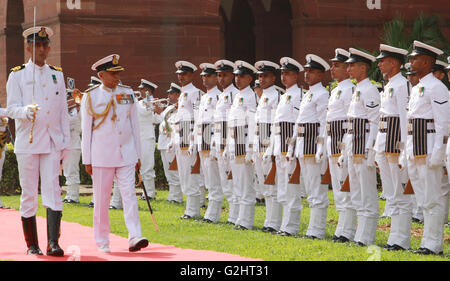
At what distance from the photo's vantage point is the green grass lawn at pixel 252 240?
1016 cm

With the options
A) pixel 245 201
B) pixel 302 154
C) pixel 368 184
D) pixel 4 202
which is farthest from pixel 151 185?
pixel 368 184

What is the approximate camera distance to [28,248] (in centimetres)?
1003

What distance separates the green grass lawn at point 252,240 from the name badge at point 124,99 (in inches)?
74.0

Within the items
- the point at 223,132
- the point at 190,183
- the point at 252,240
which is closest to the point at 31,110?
the point at 252,240

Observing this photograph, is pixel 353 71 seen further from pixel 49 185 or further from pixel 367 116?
pixel 49 185

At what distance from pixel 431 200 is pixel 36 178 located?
4.20m

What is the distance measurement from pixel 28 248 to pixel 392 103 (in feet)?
14.1

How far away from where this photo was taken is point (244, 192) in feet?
43.9

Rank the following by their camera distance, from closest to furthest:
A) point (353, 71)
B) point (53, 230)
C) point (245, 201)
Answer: point (53, 230)
point (353, 71)
point (245, 201)

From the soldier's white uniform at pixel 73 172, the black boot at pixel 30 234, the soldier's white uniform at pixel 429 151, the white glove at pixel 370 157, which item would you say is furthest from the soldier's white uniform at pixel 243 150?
the soldier's white uniform at pixel 73 172

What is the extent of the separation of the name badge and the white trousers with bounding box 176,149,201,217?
435cm

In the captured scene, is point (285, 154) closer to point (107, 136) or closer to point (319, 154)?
point (319, 154)
